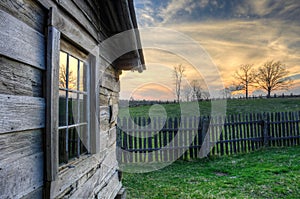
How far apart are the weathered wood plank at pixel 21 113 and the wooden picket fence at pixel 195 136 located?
589 centimetres

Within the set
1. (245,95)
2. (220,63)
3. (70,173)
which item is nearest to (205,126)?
(220,63)

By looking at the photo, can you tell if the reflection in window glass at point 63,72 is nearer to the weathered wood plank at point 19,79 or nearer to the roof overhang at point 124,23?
the weathered wood plank at point 19,79

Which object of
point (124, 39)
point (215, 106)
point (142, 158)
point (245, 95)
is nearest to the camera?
point (124, 39)

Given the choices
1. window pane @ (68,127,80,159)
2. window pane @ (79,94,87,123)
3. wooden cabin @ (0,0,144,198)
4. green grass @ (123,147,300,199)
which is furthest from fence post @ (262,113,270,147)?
window pane @ (68,127,80,159)

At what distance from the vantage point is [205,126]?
754cm

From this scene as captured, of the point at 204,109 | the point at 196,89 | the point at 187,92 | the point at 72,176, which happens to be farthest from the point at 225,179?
the point at 196,89

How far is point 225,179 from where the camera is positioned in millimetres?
5117

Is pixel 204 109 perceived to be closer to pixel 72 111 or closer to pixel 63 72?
pixel 72 111

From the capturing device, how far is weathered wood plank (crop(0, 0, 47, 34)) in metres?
1.14

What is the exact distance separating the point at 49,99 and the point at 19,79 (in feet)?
0.87

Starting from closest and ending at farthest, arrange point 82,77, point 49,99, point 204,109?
point 49,99
point 82,77
point 204,109

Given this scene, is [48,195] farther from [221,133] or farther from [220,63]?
[220,63]

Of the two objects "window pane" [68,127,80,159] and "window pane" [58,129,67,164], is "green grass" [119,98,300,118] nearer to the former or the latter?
"window pane" [68,127,80,159]

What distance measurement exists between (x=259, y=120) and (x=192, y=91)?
479 inches
